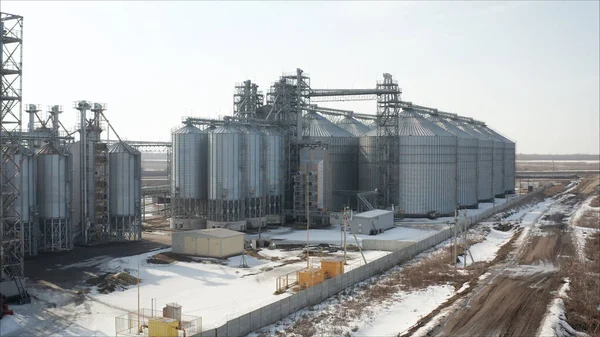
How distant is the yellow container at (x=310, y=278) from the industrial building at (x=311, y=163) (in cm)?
2862

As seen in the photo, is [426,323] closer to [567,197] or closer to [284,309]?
[284,309]

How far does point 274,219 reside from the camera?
74.9 metres

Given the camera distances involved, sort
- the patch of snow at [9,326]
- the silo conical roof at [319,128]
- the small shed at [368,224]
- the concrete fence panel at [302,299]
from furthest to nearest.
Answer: the silo conical roof at [319,128]
the small shed at [368,224]
the concrete fence panel at [302,299]
the patch of snow at [9,326]

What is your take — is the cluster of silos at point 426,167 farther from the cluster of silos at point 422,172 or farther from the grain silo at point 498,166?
the grain silo at point 498,166

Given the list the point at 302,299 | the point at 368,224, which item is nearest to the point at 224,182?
the point at 368,224

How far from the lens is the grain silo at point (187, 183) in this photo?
2761 inches

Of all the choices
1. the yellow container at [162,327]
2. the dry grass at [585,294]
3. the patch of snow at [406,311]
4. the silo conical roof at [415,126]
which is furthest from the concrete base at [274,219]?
the yellow container at [162,327]

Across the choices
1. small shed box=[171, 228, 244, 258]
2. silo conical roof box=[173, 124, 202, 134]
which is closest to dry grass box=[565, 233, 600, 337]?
small shed box=[171, 228, 244, 258]

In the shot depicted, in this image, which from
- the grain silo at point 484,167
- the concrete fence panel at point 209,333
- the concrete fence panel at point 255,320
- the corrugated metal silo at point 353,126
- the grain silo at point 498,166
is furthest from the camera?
the grain silo at point 498,166

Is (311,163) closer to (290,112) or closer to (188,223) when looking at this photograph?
(290,112)

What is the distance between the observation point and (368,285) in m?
41.6

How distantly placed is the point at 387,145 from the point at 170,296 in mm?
50216

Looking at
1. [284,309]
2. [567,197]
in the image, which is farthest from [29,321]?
[567,197]

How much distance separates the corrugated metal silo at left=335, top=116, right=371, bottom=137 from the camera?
10156 centimetres
